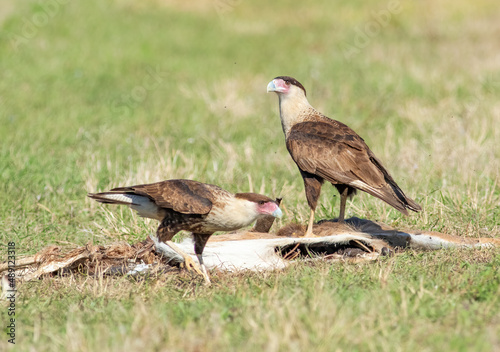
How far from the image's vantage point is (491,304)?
3.70 metres

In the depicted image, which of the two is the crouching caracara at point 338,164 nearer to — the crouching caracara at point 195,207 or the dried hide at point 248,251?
the dried hide at point 248,251

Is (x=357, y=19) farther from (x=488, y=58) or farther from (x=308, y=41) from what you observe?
(x=488, y=58)

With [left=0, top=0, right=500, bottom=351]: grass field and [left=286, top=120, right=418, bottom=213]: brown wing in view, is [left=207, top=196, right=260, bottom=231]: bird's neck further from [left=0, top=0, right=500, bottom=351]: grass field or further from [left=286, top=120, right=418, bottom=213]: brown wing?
[left=286, top=120, right=418, bottom=213]: brown wing

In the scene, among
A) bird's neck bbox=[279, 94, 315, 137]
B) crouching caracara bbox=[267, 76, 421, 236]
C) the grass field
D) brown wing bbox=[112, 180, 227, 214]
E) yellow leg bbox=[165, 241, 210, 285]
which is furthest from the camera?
bird's neck bbox=[279, 94, 315, 137]

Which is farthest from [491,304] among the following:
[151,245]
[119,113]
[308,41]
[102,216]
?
[308,41]

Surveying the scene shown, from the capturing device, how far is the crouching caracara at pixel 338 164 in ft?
17.5

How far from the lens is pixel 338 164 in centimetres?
551

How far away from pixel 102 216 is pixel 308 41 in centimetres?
1095

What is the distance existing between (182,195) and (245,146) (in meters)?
4.17

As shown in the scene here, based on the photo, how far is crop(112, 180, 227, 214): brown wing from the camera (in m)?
4.62

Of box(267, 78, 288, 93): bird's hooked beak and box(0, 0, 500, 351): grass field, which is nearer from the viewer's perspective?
box(0, 0, 500, 351): grass field

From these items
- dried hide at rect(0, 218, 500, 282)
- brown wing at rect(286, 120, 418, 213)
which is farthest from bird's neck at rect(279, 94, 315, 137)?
dried hide at rect(0, 218, 500, 282)

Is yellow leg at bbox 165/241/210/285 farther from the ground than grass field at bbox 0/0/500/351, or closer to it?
closer to it

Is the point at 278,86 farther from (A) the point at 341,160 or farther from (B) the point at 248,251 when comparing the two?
(B) the point at 248,251
